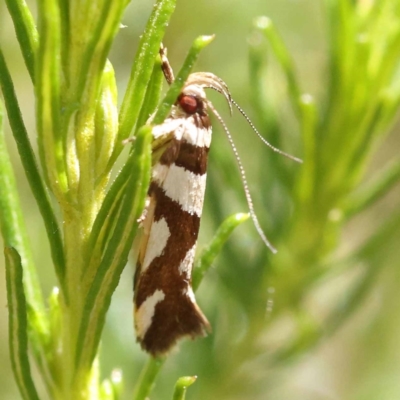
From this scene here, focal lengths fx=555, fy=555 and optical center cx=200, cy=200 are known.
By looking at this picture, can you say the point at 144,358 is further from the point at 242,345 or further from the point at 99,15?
the point at 99,15

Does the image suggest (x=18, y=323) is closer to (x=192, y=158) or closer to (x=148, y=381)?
(x=148, y=381)

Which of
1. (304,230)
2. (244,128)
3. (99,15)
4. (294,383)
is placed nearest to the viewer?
(99,15)

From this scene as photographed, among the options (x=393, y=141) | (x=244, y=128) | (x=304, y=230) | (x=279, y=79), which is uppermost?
(x=279, y=79)

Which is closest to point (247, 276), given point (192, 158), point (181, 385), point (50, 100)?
point (192, 158)

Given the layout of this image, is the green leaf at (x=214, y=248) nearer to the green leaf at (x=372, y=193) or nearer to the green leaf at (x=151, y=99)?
the green leaf at (x=151, y=99)

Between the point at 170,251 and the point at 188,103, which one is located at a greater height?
the point at 188,103

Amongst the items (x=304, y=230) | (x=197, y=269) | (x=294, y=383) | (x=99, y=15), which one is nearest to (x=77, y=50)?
(x=99, y=15)

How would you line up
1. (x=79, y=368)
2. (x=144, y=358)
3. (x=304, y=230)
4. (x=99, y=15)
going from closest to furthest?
(x=99, y=15)
(x=79, y=368)
(x=304, y=230)
(x=144, y=358)

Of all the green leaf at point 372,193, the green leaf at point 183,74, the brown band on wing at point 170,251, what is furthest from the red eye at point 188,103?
the green leaf at point 372,193
